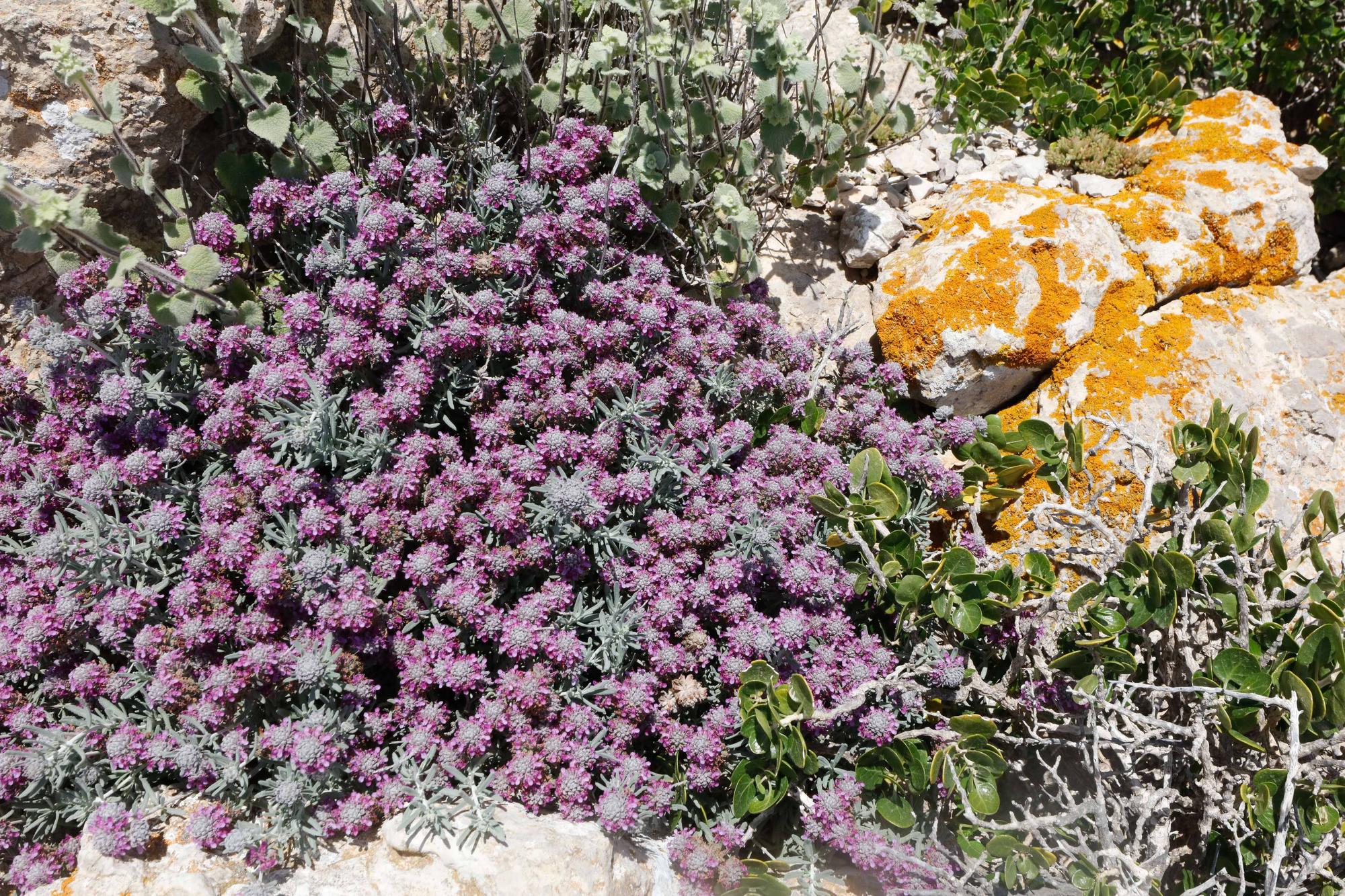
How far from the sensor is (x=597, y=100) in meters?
4.09

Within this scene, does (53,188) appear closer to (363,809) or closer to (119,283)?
(119,283)

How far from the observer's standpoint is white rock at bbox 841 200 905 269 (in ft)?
15.7

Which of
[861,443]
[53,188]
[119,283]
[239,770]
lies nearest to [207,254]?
[119,283]

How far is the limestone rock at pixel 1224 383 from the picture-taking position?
4055 millimetres

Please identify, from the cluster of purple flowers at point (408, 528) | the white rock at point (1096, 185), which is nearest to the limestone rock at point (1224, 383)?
the white rock at point (1096, 185)

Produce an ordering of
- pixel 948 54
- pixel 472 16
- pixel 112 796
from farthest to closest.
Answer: pixel 948 54 < pixel 472 16 < pixel 112 796

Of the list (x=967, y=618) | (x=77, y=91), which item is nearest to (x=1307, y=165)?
(x=967, y=618)

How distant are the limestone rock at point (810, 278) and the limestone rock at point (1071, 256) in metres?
0.20

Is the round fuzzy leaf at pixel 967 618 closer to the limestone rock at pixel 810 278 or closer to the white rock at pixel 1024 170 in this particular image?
the limestone rock at pixel 810 278

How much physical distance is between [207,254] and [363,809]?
7.20 feet

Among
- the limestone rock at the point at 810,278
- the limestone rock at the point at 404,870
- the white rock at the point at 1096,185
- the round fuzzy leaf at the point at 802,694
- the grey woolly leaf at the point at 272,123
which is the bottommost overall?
the limestone rock at the point at 404,870

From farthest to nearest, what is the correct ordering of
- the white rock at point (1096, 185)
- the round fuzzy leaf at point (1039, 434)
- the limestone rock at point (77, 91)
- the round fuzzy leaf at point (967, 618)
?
the white rock at point (1096, 185), the round fuzzy leaf at point (1039, 434), the limestone rock at point (77, 91), the round fuzzy leaf at point (967, 618)

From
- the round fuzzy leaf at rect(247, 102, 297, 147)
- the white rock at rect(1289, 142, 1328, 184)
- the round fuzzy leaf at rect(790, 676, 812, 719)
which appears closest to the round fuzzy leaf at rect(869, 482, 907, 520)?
the round fuzzy leaf at rect(790, 676, 812, 719)

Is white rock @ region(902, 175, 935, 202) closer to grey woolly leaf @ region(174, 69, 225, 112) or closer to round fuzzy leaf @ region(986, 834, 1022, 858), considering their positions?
round fuzzy leaf @ region(986, 834, 1022, 858)
